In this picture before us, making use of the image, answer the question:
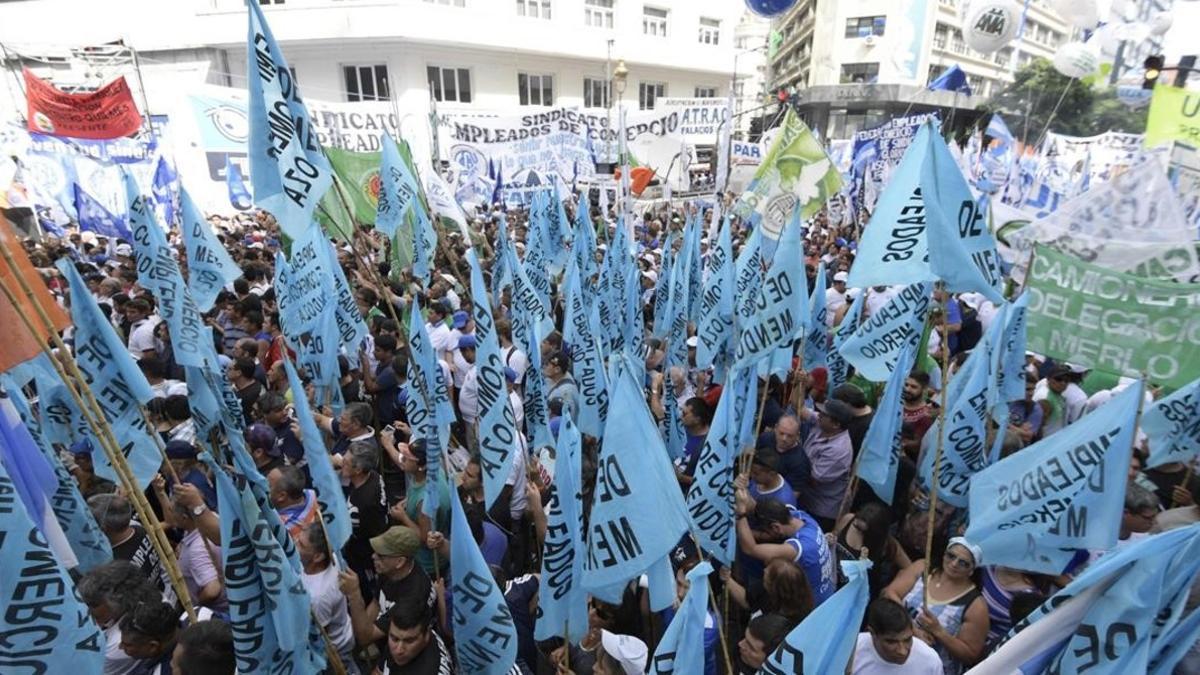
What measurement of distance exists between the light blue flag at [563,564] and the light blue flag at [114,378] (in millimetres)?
2382

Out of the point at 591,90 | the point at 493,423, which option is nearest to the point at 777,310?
the point at 493,423

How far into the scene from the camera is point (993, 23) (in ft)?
42.9

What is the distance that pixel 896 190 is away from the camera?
439cm

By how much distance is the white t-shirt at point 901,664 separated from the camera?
2.81m

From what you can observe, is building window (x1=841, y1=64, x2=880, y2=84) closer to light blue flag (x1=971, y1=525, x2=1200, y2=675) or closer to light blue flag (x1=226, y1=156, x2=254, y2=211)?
light blue flag (x1=226, y1=156, x2=254, y2=211)

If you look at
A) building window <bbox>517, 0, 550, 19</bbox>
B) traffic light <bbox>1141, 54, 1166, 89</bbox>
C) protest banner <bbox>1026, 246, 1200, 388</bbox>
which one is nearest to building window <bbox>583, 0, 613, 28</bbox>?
building window <bbox>517, 0, 550, 19</bbox>

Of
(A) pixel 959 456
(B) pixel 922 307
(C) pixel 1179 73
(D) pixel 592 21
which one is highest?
(D) pixel 592 21

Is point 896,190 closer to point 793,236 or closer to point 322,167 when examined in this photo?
point 793,236

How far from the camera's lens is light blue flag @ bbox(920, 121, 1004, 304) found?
3943 mm

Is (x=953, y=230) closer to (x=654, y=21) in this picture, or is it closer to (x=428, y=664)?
(x=428, y=664)

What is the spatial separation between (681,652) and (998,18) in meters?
14.8

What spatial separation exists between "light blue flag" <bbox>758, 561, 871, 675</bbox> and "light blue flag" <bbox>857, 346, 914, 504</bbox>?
2.25m

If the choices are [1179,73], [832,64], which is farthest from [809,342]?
[832,64]

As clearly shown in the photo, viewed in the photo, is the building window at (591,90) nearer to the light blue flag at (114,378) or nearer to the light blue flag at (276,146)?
the light blue flag at (276,146)
